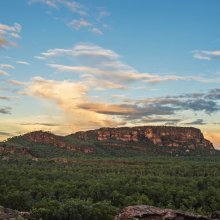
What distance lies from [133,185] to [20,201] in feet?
108

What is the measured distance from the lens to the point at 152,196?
9056 centimetres

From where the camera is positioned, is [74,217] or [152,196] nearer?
[74,217]

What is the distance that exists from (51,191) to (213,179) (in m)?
46.1

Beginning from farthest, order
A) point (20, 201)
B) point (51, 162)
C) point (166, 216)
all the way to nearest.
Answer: point (51, 162) < point (20, 201) < point (166, 216)

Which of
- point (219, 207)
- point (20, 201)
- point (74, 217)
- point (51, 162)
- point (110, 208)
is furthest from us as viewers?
point (51, 162)

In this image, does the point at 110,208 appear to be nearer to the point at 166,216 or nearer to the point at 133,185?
the point at 166,216

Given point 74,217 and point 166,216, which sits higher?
point 166,216

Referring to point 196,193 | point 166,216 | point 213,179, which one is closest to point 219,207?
point 196,193

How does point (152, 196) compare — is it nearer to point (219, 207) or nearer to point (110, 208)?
point (219, 207)

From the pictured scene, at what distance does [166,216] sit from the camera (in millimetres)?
23312

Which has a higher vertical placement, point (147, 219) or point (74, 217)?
point (147, 219)

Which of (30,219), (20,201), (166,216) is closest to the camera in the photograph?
(166,216)

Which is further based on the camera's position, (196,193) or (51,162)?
(51,162)

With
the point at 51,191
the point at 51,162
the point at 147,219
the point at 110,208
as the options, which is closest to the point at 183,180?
the point at 51,191
